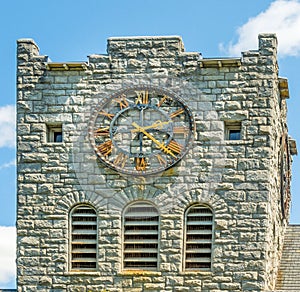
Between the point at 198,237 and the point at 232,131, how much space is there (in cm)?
312

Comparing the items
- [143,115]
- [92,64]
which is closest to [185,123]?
[143,115]

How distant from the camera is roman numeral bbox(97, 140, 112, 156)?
3231 centimetres

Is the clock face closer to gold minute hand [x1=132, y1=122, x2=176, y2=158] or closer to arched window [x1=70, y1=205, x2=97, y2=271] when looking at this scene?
gold minute hand [x1=132, y1=122, x2=176, y2=158]

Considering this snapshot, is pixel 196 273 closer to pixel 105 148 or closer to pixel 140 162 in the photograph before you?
pixel 140 162

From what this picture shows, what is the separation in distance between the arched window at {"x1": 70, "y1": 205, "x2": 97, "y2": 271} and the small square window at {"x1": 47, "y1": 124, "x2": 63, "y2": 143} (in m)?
2.21

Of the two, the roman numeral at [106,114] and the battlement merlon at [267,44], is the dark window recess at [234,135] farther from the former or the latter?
the roman numeral at [106,114]

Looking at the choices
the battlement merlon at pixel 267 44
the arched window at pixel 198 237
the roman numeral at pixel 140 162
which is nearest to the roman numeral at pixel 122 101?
the roman numeral at pixel 140 162

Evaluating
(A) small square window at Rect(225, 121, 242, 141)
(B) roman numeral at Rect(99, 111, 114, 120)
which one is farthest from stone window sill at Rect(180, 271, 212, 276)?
(B) roman numeral at Rect(99, 111, 114, 120)

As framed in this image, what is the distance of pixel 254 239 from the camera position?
104 ft

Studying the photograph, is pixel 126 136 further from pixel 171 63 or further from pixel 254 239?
pixel 254 239

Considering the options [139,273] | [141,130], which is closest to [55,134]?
[141,130]

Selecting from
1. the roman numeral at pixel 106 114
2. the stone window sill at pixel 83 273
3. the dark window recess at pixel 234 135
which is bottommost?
the stone window sill at pixel 83 273

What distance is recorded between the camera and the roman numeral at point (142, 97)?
32469 mm

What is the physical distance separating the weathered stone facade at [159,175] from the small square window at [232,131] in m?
0.11
